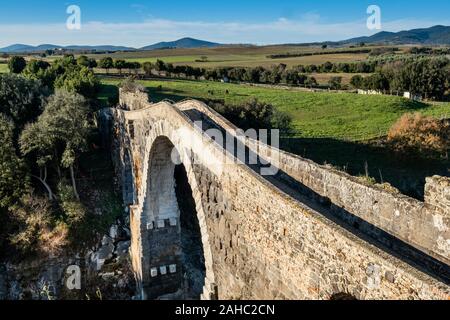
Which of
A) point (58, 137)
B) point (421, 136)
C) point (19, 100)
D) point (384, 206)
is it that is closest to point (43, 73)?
point (19, 100)

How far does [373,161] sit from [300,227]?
23204 millimetres

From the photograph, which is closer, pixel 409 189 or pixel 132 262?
pixel 132 262

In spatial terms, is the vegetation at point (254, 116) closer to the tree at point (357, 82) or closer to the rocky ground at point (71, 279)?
the rocky ground at point (71, 279)

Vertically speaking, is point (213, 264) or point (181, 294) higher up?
point (213, 264)

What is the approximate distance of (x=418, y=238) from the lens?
8.55m

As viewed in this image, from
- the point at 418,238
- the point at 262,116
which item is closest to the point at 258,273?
the point at 418,238

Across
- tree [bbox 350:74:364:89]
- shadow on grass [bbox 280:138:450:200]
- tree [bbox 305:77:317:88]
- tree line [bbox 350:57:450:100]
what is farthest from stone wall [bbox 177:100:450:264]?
tree [bbox 305:77:317:88]

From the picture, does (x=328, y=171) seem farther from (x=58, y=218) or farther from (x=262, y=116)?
(x=262, y=116)

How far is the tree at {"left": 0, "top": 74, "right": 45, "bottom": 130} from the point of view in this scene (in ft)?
95.5

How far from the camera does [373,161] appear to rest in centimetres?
2892

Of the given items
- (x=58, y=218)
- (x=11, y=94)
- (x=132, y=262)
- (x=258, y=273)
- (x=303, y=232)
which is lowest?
(x=132, y=262)
